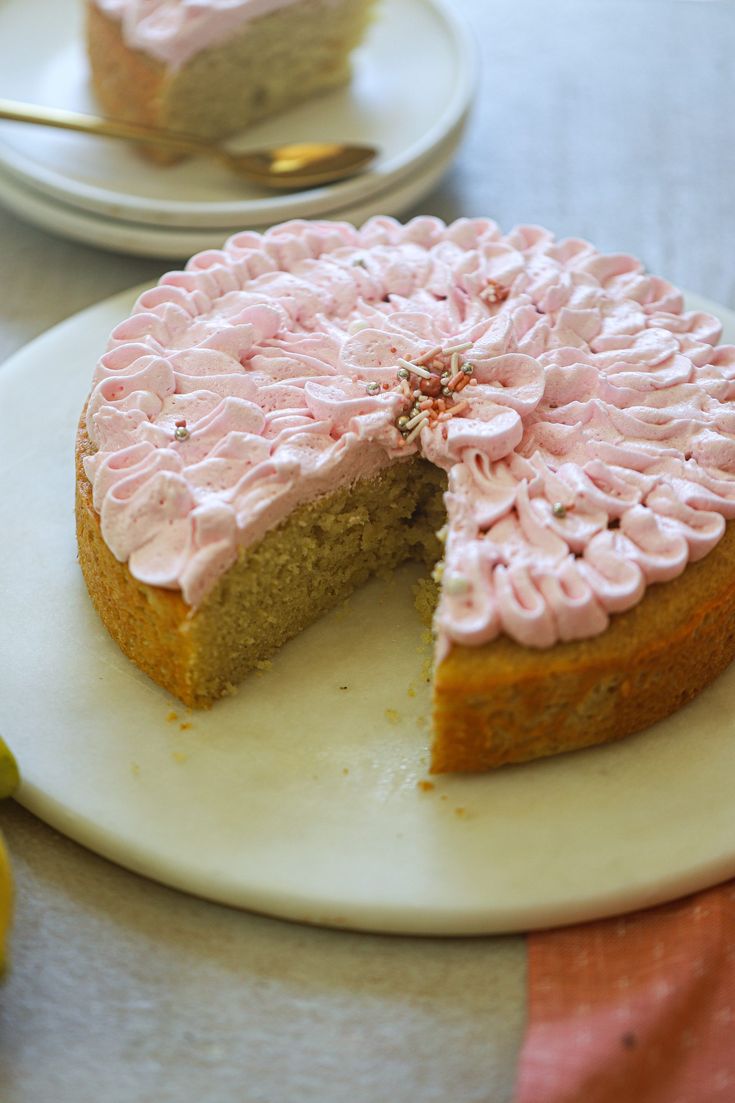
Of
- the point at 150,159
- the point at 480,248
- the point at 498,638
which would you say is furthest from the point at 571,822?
the point at 150,159

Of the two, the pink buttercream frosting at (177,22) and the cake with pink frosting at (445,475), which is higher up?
the pink buttercream frosting at (177,22)

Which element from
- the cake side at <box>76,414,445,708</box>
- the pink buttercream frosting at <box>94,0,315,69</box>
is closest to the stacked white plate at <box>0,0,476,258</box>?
the pink buttercream frosting at <box>94,0,315,69</box>

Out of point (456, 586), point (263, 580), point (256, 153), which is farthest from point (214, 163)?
point (456, 586)

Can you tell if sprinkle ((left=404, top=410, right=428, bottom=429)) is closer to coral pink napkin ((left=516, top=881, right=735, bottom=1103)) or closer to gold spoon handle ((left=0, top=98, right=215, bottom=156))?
coral pink napkin ((left=516, top=881, right=735, bottom=1103))

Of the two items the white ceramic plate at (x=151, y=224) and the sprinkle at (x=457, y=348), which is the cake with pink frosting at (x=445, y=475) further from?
the white ceramic plate at (x=151, y=224)

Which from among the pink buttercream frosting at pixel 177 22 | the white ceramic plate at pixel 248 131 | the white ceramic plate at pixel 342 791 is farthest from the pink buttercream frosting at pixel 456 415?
the pink buttercream frosting at pixel 177 22

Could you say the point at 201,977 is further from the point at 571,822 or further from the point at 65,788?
the point at 571,822
